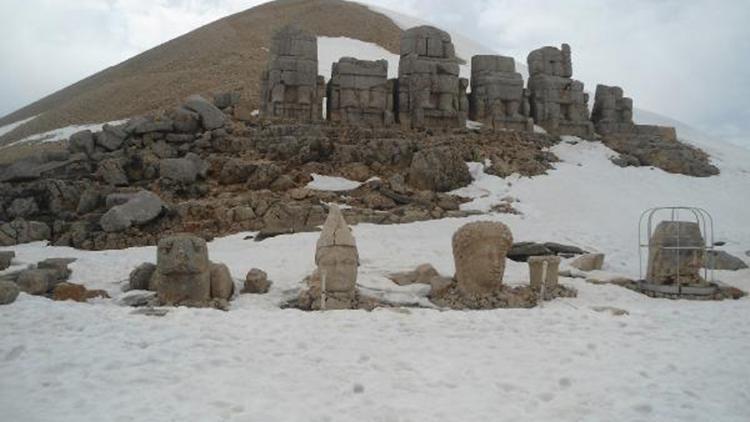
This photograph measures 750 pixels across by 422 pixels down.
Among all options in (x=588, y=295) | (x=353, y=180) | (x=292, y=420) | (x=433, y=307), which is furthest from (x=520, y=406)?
(x=353, y=180)

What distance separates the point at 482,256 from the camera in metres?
10.5

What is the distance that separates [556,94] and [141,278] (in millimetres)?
18388

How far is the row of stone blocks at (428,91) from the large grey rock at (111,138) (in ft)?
14.9

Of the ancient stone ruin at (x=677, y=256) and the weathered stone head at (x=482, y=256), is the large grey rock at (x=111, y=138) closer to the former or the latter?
the weathered stone head at (x=482, y=256)

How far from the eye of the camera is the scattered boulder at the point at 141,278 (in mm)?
10766

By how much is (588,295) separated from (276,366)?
252 inches

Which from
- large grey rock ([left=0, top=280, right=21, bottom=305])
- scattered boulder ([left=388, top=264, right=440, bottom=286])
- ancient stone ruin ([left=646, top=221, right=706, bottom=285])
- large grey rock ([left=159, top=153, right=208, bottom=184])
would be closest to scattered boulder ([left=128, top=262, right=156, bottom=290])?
large grey rock ([left=0, top=280, right=21, bottom=305])

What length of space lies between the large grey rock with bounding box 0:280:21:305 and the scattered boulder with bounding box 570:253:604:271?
9.50 metres

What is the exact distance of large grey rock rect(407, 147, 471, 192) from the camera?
18.5m

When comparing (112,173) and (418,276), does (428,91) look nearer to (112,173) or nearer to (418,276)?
(112,173)

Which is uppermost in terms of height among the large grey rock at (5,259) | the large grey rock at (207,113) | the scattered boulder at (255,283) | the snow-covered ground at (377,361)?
the large grey rock at (207,113)

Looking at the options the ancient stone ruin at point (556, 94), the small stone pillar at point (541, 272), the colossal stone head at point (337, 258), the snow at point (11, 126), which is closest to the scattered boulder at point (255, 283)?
the colossal stone head at point (337, 258)

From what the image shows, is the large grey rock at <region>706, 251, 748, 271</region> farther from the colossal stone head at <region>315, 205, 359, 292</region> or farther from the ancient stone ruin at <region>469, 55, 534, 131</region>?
the ancient stone ruin at <region>469, 55, 534, 131</region>

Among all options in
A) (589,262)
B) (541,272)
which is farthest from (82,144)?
(589,262)
